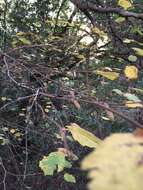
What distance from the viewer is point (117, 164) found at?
0.31 meters

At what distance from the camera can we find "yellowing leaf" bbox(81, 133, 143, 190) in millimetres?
285

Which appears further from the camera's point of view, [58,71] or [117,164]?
[58,71]

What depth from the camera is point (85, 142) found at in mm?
971

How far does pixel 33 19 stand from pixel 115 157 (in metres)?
4.58

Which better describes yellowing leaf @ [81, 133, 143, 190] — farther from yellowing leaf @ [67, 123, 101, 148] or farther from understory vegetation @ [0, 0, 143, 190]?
understory vegetation @ [0, 0, 143, 190]

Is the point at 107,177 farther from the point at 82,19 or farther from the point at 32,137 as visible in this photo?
the point at 82,19

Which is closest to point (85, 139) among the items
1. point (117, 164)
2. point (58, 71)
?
point (117, 164)

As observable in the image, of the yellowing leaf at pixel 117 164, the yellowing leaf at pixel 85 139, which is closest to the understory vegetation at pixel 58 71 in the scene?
the yellowing leaf at pixel 85 139

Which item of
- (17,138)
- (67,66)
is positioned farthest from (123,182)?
(17,138)

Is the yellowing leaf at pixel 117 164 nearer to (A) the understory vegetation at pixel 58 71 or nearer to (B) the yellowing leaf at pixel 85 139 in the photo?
(B) the yellowing leaf at pixel 85 139

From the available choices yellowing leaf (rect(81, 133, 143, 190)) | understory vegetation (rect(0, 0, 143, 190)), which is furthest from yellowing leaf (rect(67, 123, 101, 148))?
understory vegetation (rect(0, 0, 143, 190))

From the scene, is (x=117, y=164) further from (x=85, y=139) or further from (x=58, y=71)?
(x=58, y=71)

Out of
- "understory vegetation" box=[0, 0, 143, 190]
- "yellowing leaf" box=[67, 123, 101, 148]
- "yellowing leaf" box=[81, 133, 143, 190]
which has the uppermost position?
"yellowing leaf" box=[81, 133, 143, 190]

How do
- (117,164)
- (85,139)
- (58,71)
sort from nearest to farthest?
(117,164), (85,139), (58,71)
